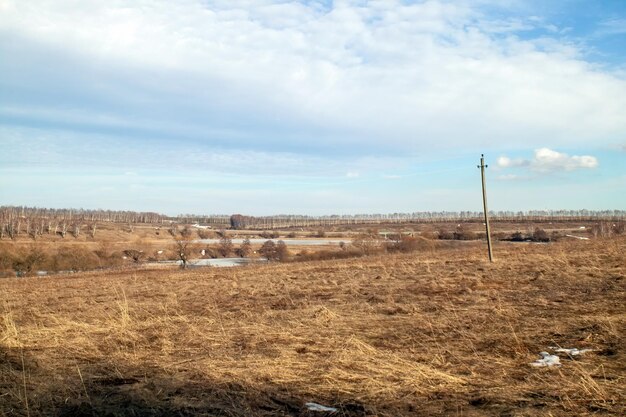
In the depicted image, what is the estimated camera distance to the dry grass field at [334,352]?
4.80 m

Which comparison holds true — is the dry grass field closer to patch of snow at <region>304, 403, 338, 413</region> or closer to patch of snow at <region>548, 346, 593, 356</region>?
patch of snow at <region>304, 403, 338, 413</region>

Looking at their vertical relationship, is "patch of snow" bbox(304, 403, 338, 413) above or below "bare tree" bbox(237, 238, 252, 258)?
above

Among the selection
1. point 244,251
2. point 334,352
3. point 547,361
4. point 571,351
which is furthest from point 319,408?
point 244,251

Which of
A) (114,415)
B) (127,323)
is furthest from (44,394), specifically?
(127,323)

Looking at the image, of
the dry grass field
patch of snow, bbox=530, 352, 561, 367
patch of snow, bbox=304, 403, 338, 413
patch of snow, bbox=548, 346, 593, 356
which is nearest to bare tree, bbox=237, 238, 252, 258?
the dry grass field

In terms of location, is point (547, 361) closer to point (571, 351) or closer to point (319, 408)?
Result: point (571, 351)

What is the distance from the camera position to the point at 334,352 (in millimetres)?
6809

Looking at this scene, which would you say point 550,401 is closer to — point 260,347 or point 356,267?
point 260,347

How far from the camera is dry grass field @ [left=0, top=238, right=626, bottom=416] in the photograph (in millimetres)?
4805

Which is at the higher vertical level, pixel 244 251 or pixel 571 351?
pixel 571 351

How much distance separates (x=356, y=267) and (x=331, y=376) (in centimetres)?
1580

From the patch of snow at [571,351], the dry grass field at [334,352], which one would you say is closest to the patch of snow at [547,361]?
the dry grass field at [334,352]

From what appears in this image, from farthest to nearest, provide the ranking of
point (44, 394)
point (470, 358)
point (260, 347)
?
point (260, 347) → point (470, 358) → point (44, 394)

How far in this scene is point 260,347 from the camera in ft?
24.2
